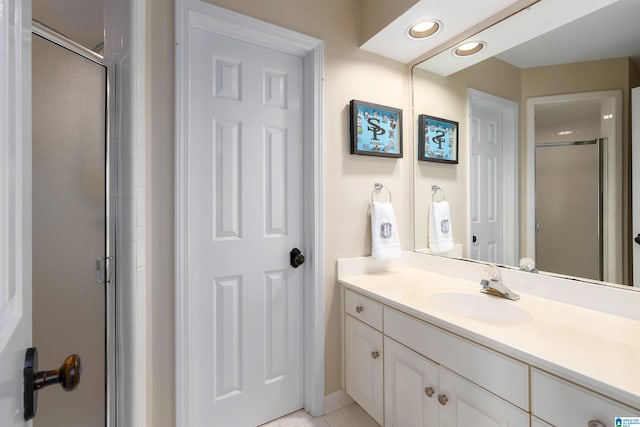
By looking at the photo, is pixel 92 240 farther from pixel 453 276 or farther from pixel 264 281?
pixel 453 276

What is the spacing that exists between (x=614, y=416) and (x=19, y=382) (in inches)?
46.7

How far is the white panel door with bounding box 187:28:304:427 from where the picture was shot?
4.49ft

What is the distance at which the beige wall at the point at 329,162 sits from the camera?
47.9 inches

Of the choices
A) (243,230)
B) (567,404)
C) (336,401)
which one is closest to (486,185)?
(567,404)

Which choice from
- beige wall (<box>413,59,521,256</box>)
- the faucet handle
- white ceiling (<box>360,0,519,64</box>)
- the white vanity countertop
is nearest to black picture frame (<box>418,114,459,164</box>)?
beige wall (<box>413,59,521,256</box>)

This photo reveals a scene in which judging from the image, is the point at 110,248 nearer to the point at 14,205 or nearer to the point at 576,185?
the point at 14,205

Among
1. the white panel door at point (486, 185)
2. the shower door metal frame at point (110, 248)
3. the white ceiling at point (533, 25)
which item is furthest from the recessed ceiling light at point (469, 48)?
the shower door metal frame at point (110, 248)

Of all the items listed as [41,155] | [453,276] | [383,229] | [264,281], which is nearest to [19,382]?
[41,155]

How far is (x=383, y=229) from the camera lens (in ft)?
5.67

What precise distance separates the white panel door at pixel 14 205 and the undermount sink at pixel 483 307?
51.7 inches

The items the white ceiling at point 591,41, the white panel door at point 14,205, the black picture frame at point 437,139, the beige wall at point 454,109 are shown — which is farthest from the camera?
the black picture frame at point 437,139

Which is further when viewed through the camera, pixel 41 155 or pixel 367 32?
pixel 367 32

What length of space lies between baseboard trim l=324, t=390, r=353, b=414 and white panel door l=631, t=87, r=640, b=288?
145 cm

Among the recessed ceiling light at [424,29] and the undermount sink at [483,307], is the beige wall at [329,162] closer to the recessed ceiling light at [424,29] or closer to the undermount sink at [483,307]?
the recessed ceiling light at [424,29]
